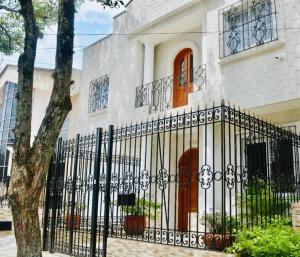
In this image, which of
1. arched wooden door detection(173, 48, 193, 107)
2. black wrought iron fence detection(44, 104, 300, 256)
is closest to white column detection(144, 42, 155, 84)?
arched wooden door detection(173, 48, 193, 107)

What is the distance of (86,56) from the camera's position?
15.6 meters

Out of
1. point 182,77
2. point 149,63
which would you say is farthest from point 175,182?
point 149,63

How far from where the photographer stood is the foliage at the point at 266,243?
537cm

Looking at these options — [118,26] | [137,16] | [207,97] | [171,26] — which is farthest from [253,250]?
[118,26]

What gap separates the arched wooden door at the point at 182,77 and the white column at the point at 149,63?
829 millimetres

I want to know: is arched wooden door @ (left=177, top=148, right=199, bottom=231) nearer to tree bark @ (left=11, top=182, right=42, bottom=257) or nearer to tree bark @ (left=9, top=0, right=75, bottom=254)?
tree bark @ (left=9, top=0, right=75, bottom=254)

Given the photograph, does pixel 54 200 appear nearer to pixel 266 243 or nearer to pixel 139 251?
pixel 139 251

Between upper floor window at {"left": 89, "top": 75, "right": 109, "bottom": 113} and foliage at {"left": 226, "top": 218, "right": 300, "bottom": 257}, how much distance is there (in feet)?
30.5

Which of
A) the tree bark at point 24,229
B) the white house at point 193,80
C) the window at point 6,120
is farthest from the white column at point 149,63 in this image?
the window at point 6,120

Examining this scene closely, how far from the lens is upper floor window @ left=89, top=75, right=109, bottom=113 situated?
14.5m

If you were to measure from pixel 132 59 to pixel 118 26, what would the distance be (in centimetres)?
180

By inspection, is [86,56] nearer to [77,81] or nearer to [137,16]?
[77,81]

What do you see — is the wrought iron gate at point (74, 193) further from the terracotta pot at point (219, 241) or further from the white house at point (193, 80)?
the terracotta pot at point (219, 241)

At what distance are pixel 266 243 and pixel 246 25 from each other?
624 centimetres
